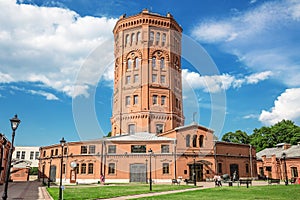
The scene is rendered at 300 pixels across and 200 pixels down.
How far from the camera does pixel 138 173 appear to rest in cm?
3609

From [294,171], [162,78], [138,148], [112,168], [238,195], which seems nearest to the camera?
[238,195]

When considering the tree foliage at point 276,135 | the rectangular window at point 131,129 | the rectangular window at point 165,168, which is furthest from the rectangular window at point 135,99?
the tree foliage at point 276,135

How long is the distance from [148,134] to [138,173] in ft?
23.6

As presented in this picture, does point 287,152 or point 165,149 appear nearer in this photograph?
point 165,149

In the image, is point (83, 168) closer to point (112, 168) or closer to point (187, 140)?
point (112, 168)

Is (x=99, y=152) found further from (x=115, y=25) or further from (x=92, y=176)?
(x=115, y=25)

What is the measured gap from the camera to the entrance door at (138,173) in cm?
3600

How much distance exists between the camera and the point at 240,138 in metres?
66.6

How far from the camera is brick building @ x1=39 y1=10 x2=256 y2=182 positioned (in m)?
36.2

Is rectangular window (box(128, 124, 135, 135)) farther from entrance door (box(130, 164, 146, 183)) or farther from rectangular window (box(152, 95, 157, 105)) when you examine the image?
entrance door (box(130, 164, 146, 183))

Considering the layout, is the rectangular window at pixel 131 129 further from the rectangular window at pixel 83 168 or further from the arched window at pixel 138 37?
the arched window at pixel 138 37

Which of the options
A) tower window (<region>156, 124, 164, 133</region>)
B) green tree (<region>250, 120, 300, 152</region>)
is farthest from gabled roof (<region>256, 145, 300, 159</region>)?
tower window (<region>156, 124, 164, 133</region>)

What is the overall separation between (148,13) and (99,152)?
82.5ft

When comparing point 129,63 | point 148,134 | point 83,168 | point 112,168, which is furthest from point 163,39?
point 83,168
